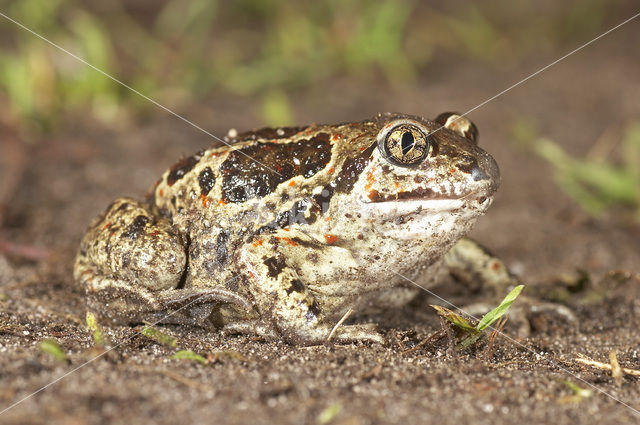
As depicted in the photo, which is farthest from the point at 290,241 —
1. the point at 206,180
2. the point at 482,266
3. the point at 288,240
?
the point at 482,266

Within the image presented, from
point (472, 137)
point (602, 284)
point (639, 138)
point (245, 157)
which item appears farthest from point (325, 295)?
point (639, 138)

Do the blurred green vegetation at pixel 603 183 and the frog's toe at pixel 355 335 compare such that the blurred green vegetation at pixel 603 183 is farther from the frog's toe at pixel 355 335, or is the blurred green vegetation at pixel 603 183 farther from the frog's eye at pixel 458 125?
the frog's toe at pixel 355 335

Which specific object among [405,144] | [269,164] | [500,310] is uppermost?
[405,144]

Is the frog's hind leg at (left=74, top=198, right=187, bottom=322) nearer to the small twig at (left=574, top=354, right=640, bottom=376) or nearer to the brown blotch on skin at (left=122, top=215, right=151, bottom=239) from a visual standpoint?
the brown blotch on skin at (left=122, top=215, right=151, bottom=239)

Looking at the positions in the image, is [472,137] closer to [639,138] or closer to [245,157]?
[245,157]

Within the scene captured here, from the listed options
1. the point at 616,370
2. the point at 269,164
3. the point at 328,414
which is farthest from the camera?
the point at 269,164

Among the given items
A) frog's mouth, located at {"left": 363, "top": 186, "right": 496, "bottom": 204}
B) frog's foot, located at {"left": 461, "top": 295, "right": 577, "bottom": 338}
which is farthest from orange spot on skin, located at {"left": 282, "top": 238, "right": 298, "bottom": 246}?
frog's foot, located at {"left": 461, "top": 295, "right": 577, "bottom": 338}

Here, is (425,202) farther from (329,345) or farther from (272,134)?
(272,134)
